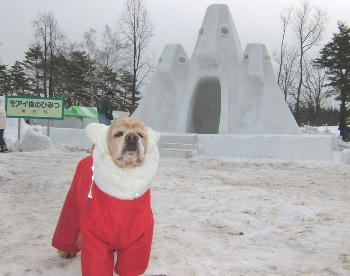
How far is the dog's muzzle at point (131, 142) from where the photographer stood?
2.50 meters

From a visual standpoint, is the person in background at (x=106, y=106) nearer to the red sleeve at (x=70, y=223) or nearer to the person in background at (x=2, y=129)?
the person in background at (x=2, y=129)

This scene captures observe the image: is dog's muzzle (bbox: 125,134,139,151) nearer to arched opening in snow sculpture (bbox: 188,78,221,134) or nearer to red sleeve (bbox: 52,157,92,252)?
red sleeve (bbox: 52,157,92,252)

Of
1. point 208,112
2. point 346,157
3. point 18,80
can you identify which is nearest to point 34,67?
point 18,80

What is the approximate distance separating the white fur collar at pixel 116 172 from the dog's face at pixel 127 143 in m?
0.04

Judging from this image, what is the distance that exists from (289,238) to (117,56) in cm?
3010

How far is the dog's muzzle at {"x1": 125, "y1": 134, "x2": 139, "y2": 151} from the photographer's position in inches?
98.3

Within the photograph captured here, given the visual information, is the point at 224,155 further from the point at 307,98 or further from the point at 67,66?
the point at 307,98

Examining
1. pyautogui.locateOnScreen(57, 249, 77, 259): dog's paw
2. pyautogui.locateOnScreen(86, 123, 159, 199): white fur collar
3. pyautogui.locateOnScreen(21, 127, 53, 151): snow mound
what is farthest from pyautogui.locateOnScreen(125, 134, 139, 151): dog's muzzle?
pyautogui.locateOnScreen(21, 127, 53, 151): snow mound

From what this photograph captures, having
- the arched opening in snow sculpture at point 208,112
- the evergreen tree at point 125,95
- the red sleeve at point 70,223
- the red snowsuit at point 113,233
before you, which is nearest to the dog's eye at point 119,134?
the red snowsuit at point 113,233

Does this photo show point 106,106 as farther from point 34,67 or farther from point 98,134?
→ point 34,67

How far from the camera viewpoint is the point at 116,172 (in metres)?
2.51

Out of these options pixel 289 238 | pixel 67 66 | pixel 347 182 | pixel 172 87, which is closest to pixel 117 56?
pixel 67 66

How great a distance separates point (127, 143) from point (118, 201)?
0.38 m

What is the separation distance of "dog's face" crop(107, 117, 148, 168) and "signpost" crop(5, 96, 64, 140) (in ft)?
32.6
